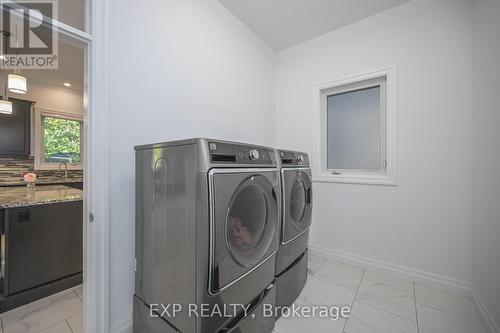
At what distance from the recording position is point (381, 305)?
1.62m

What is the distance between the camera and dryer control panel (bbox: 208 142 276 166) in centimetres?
94

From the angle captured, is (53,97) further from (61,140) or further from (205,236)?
(205,236)

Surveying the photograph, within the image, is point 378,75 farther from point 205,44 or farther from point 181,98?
point 181,98

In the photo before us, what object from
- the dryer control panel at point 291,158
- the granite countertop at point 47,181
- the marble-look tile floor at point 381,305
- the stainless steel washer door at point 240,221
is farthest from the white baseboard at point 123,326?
the granite countertop at point 47,181

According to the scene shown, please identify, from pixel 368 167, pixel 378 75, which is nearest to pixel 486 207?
pixel 368 167

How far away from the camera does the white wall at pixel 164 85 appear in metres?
1.29

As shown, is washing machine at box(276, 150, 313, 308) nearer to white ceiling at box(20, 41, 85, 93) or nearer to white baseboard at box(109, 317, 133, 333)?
white baseboard at box(109, 317, 133, 333)

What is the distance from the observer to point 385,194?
6.93 feet

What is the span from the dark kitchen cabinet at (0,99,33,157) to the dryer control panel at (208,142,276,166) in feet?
13.8

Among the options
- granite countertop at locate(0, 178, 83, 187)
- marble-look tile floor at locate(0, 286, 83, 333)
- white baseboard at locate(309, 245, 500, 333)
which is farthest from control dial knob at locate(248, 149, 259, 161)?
granite countertop at locate(0, 178, 83, 187)

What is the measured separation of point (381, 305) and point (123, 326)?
1.85 metres

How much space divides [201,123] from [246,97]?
80 cm

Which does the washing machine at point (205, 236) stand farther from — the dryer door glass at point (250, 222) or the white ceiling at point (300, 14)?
the white ceiling at point (300, 14)

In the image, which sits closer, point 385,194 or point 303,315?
point 303,315
